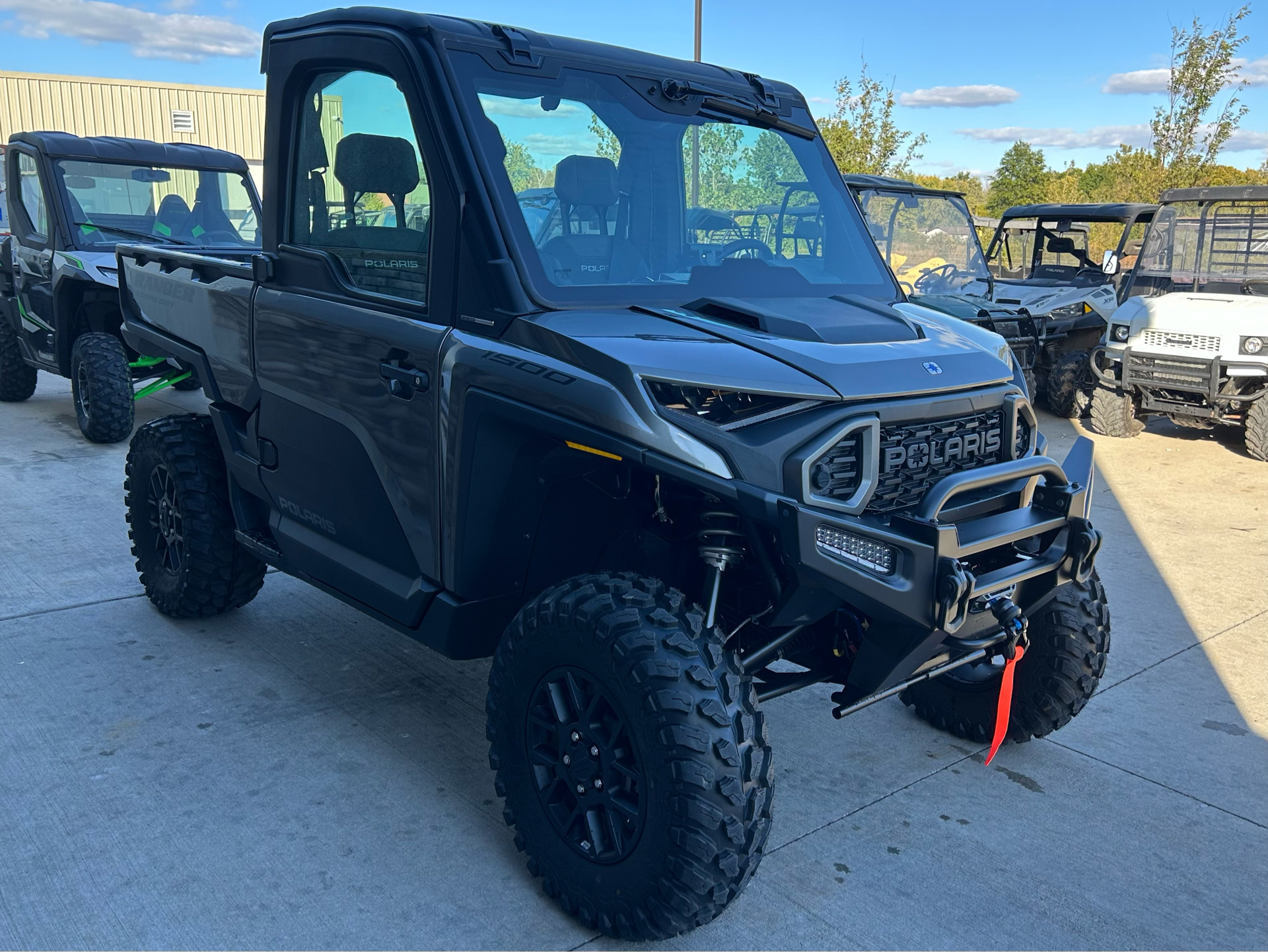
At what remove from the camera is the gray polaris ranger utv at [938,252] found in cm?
1018

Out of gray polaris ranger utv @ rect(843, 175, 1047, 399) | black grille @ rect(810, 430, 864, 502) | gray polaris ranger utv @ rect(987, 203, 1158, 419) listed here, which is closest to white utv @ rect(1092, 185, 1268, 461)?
gray polaris ranger utv @ rect(987, 203, 1158, 419)

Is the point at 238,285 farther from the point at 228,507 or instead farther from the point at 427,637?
the point at 427,637

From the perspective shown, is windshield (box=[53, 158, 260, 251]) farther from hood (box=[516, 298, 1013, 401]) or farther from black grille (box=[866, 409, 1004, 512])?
black grille (box=[866, 409, 1004, 512])

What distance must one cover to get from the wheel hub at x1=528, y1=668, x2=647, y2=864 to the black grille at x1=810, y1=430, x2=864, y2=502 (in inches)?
28.1

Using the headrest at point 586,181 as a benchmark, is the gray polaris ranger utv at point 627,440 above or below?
below

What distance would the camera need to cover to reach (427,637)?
3.18m

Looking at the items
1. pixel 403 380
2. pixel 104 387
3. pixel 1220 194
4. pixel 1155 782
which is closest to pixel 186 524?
pixel 403 380

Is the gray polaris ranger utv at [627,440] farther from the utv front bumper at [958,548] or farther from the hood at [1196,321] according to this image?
the hood at [1196,321]

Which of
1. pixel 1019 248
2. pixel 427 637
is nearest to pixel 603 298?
pixel 427 637

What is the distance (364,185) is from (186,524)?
1759mm

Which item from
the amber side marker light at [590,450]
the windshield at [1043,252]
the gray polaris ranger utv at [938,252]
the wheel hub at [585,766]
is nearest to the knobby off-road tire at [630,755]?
the wheel hub at [585,766]

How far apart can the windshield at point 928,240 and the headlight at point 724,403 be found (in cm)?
817

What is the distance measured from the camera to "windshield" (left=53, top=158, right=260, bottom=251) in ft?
28.3

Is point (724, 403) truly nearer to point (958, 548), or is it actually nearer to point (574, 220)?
point (958, 548)
